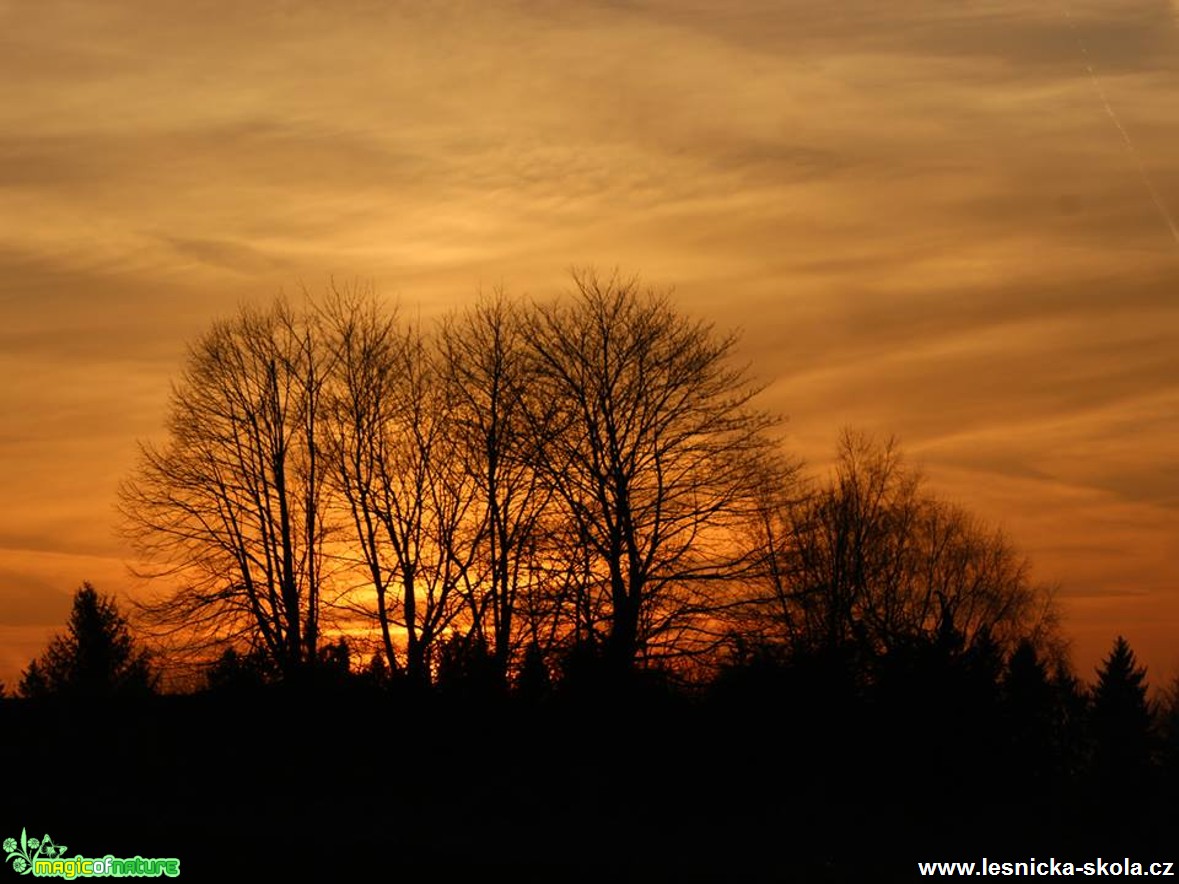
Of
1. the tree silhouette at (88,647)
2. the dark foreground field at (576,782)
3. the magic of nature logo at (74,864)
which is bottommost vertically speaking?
the magic of nature logo at (74,864)

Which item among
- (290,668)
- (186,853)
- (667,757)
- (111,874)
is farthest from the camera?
(290,668)

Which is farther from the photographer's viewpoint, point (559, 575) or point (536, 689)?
point (559, 575)

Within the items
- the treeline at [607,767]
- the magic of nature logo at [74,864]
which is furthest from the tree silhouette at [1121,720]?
the magic of nature logo at [74,864]

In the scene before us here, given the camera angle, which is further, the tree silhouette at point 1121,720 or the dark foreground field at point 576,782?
the tree silhouette at point 1121,720

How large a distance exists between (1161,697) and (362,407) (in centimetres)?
16857

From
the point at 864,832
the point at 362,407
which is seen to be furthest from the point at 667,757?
the point at 362,407

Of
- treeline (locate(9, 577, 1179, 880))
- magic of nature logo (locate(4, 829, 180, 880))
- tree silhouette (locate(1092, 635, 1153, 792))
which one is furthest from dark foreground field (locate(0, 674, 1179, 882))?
tree silhouette (locate(1092, 635, 1153, 792))

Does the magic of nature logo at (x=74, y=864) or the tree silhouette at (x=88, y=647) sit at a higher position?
the tree silhouette at (x=88, y=647)

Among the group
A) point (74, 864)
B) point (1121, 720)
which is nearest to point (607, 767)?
point (74, 864)

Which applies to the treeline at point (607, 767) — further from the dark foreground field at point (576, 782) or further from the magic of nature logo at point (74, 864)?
the magic of nature logo at point (74, 864)

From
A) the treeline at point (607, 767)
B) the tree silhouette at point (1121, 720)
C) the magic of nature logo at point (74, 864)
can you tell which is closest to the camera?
the magic of nature logo at point (74, 864)

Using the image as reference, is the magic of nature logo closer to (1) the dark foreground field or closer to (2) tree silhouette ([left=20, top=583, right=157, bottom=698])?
(1) the dark foreground field

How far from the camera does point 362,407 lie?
44188 mm

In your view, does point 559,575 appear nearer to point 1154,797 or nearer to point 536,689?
point 536,689
